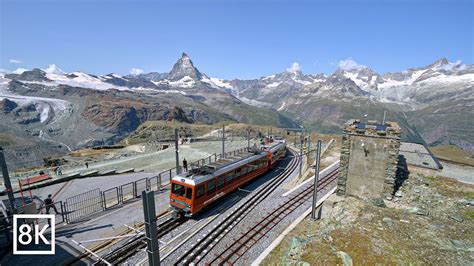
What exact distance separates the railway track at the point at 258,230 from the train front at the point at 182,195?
4.41 meters

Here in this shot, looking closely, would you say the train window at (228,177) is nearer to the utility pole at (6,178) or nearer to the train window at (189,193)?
the train window at (189,193)

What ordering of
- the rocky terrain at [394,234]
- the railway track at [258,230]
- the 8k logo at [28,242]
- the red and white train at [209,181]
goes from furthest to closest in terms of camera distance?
1. the red and white train at [209,181]
2. the railway track at [258,230]
3. the 8k logo at [28,242]
4. the rocky terrain at [394,234]

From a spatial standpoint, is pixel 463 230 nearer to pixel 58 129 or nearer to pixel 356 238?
pixel 356 238

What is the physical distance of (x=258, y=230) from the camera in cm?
1767

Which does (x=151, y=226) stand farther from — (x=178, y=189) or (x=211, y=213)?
(x=211, y=213)

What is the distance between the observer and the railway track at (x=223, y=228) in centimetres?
1453

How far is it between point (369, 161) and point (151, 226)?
1990 centimetres

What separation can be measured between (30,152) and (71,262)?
410ft

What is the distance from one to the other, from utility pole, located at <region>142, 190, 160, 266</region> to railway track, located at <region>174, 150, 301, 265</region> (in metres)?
8.04

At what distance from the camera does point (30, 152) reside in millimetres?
106062

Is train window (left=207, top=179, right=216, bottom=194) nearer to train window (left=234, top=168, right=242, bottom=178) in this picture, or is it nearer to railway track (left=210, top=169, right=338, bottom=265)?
train window (left=234, top=168, right=242, bottom=178)

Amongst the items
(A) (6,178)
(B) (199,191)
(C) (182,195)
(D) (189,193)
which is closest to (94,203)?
(A) (6,178)

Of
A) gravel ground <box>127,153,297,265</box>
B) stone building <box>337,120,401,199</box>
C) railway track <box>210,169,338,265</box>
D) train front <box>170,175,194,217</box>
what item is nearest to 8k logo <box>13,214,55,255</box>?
gravel ground <box>127,153,297,265</box>

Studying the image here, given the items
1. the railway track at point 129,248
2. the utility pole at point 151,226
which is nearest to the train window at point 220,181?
the railway track at point 129,248
